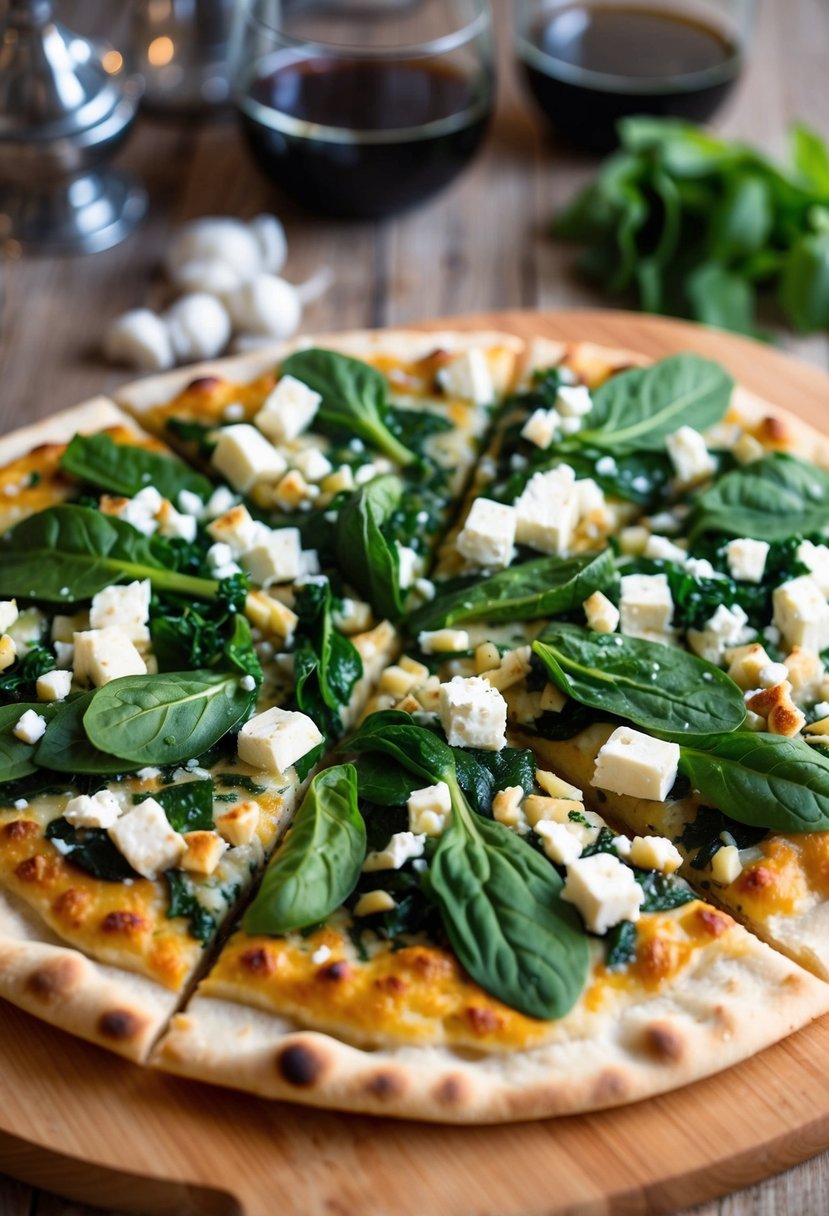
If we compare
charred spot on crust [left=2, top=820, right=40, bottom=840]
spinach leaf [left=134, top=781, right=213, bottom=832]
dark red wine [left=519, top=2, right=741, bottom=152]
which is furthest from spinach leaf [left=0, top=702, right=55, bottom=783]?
dark red wine [left=519, top=2, right=741, bottom=152]

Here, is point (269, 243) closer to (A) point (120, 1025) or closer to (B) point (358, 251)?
(B) point (358, 251)

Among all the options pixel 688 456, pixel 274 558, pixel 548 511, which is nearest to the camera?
pixel 274 558

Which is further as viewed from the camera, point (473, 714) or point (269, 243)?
point (269, 243)

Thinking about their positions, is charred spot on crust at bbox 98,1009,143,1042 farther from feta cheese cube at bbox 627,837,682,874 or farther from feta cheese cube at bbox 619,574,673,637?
feta cheese cube at bbox 619,574,673,637

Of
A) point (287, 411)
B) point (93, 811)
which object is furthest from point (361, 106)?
point (93, 811)

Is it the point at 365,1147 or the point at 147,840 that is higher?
the point at 147,840

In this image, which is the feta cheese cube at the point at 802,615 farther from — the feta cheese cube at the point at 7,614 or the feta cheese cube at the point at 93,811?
the feta cheese cube at the point at 7,614
